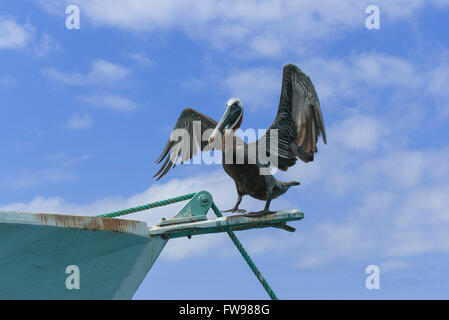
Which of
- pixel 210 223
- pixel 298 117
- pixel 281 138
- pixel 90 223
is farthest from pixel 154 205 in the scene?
pixel 298 117

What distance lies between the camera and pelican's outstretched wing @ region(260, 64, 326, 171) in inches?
276

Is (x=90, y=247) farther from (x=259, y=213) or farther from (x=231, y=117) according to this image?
(x=231, y=117)

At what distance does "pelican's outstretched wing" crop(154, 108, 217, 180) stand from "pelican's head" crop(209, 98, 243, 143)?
48.7 inches

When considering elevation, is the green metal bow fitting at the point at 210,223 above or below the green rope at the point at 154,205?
below

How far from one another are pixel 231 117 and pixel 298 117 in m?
0.87

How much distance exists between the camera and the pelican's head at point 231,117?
24.1 feet

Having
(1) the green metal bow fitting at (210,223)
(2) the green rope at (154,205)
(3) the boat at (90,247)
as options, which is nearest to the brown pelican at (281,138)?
(1) the green metal bow fitting at (210,223)

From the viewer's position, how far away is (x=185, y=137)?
8.98m

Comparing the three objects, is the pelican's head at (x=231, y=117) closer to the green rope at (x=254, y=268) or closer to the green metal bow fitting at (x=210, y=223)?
the green metal bow fitting at (x=210, y=223)

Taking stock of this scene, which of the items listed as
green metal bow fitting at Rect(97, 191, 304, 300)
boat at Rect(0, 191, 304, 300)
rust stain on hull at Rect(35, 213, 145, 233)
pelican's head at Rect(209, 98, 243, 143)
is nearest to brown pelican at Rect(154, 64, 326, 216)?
pelican's head at Rect(209, 98, 243, 143)

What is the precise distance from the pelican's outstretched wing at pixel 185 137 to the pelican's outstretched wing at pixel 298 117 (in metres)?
1.73
